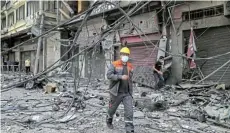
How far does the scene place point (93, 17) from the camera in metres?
19.5

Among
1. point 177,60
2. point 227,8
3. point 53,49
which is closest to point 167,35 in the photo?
point 177,60

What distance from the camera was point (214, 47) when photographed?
1254 centimetres

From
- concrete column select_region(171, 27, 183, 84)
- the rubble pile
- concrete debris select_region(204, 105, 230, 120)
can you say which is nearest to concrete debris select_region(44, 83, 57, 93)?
the rubble pile

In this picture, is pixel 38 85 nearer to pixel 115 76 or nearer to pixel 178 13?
pixel 178 13

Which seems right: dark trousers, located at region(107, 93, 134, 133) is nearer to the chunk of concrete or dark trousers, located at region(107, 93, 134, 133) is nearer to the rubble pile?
the rubble pile

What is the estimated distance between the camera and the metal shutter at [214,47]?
12028mm

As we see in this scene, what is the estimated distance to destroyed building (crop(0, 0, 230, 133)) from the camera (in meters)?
6.04

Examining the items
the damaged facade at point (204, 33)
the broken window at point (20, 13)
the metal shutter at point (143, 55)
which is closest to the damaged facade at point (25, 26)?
the broken window at point (20, 13)

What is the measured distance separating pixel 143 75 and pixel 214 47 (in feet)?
12.6

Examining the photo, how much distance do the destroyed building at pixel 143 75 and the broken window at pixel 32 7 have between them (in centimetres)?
357

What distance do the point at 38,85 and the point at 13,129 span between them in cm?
850

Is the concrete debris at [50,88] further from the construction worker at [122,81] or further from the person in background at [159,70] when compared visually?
the construction worker at [122,81]

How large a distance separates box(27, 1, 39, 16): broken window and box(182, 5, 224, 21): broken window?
60.7ft

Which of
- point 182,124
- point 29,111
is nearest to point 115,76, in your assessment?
point 182,124
